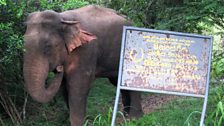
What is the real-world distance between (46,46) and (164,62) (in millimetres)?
Answer: 1797

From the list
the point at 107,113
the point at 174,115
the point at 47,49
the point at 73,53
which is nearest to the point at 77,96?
the point at 73,53

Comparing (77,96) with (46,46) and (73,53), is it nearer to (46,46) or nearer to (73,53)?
(73,53)

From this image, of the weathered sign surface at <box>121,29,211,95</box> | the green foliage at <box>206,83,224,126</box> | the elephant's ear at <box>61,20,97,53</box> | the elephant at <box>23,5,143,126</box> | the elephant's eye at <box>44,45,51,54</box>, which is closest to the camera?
the weathered sign surface at <box>121,29,211,95</box>

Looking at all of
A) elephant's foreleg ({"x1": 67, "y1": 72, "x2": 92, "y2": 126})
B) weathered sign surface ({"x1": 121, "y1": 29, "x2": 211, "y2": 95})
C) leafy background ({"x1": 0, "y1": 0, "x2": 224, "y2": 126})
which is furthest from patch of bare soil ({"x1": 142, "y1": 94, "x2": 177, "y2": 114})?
weathered sign surface ({"x1": 121, "y1": 29, "x2": 211, "y2": 95})

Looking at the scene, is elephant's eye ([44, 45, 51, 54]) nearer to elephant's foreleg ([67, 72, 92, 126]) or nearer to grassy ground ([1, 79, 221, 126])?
elephant's foreleg ([67, 72, 92, 126])

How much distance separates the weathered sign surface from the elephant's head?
1349 mm

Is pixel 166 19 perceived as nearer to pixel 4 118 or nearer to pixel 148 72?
pixel 148 72

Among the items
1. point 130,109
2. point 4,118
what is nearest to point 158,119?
point 130,109

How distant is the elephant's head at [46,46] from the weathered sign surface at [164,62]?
1.35 meters

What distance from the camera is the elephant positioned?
20.4ft

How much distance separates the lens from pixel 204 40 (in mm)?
5551

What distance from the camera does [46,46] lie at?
6.41 meters

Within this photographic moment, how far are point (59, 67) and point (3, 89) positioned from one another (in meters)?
0.89

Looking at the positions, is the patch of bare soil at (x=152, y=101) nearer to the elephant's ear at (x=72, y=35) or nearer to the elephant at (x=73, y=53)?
the elephant at (x=73, y=53)
